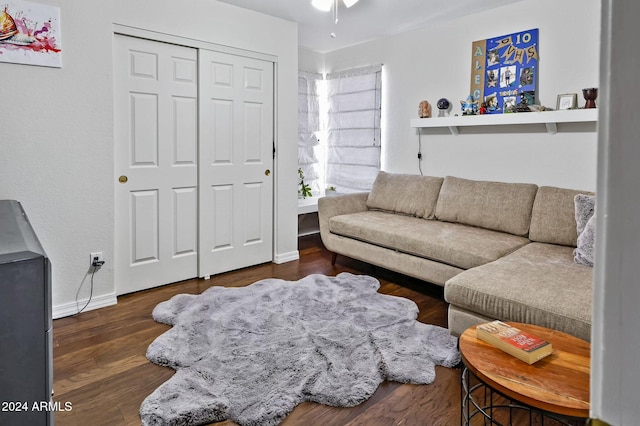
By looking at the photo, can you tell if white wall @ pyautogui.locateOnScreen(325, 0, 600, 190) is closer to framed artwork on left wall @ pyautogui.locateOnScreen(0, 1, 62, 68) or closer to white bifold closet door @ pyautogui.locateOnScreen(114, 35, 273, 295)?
white bifold closet door @ pyautogui.locateOnScreen(114, 35, 273, 295)

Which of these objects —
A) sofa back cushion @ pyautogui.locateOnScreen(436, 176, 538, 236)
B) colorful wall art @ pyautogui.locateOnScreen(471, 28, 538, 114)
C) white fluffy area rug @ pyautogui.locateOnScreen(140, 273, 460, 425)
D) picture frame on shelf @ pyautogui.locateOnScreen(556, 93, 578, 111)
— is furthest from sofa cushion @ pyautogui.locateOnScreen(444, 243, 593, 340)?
colorful wall art @ pyautogui.locateOnScreen(471, 28, 538, 114)

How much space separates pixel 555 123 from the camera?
3.29 meters

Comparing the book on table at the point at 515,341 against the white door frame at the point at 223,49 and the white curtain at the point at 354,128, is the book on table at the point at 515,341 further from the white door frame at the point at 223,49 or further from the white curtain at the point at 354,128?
the white curtain at the point at 354,128

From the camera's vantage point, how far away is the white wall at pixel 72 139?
8.45 feet

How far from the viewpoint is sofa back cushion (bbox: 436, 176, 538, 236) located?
326cm

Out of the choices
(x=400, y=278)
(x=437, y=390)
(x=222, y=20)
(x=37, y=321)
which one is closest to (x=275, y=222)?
(x=400, y=278)

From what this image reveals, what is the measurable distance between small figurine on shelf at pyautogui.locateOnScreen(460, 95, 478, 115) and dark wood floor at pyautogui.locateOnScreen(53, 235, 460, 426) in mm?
1702

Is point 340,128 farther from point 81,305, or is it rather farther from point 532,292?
point 532,292

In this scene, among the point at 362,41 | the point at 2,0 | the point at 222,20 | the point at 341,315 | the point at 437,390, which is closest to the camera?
the point at 437,390

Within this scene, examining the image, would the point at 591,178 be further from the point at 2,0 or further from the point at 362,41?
the point at 2,0

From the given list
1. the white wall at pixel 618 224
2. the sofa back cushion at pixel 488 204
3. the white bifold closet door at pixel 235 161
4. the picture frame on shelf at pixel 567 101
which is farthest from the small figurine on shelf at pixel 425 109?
the white wall at pixel 618 224

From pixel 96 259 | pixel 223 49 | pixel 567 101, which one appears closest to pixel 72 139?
pixel 96 259

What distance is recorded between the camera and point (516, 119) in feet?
11.2

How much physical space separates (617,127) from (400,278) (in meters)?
3.51
